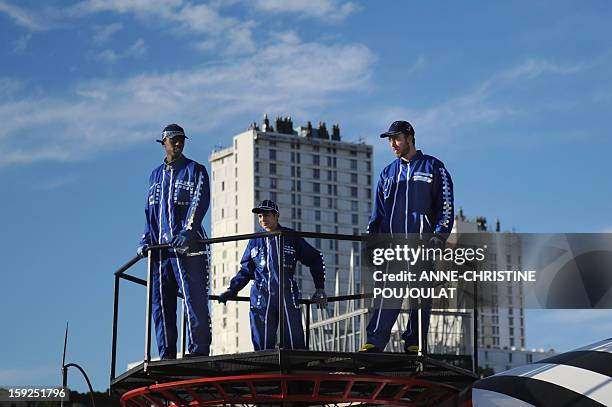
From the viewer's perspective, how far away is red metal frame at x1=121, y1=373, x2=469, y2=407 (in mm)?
15078

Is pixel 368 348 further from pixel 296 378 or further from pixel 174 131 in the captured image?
pixel 174 131

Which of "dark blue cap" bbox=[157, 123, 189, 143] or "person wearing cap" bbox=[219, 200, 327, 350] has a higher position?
"dark blue cap" bbox=[157, 123, 189, 143]

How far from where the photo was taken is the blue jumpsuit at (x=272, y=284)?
15914 mm

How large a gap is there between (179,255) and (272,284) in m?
1.18

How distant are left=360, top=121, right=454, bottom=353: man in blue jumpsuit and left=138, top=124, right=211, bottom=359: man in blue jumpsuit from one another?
6.75 feet

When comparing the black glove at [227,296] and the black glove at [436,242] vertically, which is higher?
the black glove at [436,242]

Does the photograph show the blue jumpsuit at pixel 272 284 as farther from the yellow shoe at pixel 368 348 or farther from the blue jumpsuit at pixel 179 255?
the yellow shoe at pixel 368 348

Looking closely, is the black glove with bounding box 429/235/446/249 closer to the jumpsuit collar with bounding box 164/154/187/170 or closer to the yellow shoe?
the yellow shoe

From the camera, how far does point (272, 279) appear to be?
16.1 m

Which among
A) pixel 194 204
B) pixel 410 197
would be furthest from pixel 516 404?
pixel 194 204

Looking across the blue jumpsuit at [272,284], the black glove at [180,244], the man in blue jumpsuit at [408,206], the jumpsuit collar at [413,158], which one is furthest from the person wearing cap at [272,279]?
the jumpsuit collar at [413,158]

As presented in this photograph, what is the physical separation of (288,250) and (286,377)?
1.95 meters

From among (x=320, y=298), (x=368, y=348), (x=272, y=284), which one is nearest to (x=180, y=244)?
(x=272, y=284)

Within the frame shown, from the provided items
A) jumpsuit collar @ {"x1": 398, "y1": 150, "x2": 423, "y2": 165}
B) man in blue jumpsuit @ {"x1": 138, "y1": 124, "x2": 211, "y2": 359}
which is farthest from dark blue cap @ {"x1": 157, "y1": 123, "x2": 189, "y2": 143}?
jumpsuit collar @ {"x1": 398, "y1": 150, "x2": 423, "y2": 165}
